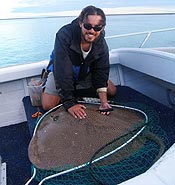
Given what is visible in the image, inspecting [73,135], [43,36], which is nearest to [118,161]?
[73,135]

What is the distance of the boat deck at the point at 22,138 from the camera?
181cm

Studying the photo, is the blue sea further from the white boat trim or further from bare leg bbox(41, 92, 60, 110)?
the white boat trim

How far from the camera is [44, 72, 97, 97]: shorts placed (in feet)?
7.41

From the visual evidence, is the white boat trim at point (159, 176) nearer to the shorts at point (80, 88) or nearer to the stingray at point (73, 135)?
the stingray at point (73, 135)

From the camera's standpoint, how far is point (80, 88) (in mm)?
2330

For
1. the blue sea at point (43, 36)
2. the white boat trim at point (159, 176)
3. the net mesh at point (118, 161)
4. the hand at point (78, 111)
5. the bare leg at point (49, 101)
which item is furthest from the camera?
the blue sea at point (43, 36)

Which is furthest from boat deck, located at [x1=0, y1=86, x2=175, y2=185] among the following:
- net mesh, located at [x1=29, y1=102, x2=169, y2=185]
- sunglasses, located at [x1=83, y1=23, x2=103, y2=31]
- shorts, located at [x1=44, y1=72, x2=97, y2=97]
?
sunglasses, located at [x1=83, y1=23, x2=103, y2=31]

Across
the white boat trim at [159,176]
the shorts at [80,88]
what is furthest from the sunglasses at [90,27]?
the white boat trim at [159,176]

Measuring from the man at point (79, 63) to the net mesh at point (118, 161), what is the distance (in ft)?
1.02

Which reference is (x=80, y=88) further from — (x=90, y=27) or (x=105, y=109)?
(x=90, y=27)

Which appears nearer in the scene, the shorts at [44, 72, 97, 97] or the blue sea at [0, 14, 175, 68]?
the shorts at [44, 72, 97, 97]

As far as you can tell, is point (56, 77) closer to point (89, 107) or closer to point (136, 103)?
point (89, 107)

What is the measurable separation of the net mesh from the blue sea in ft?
5.60

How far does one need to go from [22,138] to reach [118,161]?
1.13 m
